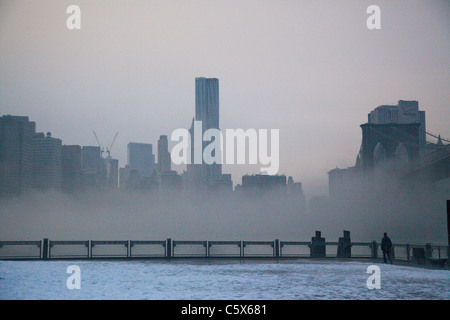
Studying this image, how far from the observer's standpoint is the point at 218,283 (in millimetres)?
19312

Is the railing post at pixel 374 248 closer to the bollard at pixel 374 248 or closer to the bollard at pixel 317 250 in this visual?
A: the bollard at pixel 374 248

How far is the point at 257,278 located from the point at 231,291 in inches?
175

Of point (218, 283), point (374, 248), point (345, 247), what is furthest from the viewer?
point (345, 247)

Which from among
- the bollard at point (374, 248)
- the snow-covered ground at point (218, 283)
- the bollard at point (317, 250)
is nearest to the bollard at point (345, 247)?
the bollard at point (317, 250)

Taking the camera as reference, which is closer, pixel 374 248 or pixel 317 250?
pixel 374 248

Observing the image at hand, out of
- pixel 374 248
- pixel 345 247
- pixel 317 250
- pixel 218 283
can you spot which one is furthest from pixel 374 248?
pixel 218 283

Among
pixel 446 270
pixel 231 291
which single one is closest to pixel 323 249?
pixel 446 270

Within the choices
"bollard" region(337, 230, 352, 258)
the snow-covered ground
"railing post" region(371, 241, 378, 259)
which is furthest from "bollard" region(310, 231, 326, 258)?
the snow-covered ground

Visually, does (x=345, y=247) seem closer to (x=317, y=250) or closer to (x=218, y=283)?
(x=317, y=250)

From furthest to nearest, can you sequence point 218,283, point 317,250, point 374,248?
point 317,250
point 374,248
point 218,283

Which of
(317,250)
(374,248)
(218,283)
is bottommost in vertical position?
(317,250)

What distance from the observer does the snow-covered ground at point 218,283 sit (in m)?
16.2
